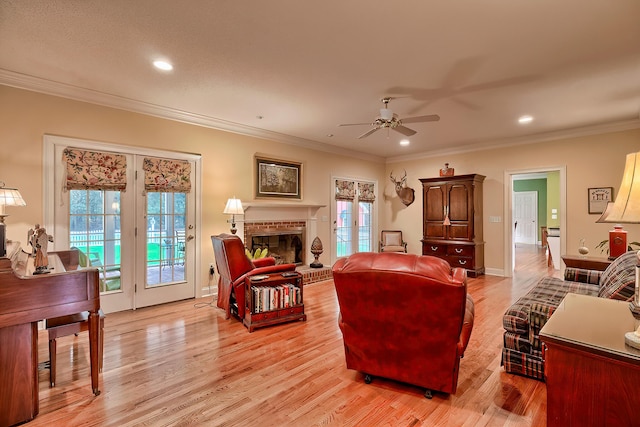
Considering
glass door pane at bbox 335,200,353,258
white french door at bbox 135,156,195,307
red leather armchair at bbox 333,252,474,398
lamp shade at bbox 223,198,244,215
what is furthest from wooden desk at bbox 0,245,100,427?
glass door pane at bbox 335,200,353,258

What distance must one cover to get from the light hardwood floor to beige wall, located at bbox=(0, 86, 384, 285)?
1.61 m

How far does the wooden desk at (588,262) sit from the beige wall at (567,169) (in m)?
1.83

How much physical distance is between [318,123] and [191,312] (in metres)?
3.25

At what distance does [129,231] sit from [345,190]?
4.18 meters

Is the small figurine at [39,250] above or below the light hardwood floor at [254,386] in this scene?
above

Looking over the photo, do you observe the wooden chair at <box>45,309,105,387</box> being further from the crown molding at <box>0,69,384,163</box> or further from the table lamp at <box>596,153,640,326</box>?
the table lamp at <box>596,153,640,326</box>

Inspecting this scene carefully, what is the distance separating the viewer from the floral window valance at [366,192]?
7083 millimetres

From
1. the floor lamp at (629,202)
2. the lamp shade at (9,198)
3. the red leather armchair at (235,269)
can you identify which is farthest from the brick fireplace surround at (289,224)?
the floor lamp at (629,202)

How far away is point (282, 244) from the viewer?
5680 mm

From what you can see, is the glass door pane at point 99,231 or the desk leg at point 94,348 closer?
the desk leg at point 94,348

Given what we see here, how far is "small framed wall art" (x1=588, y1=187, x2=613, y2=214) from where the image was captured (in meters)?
4.78

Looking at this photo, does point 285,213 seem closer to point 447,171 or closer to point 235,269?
point 235,269

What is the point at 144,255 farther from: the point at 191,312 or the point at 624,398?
the point at 624,398

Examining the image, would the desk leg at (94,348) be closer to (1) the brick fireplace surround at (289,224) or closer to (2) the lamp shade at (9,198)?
(2) the lamp shade at (9,198)
